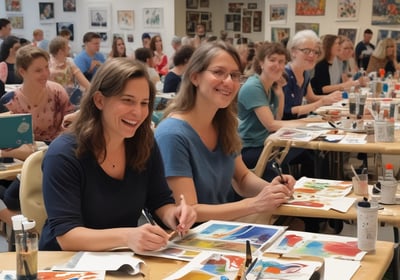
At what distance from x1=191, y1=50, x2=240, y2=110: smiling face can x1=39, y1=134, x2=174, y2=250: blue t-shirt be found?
0.48m

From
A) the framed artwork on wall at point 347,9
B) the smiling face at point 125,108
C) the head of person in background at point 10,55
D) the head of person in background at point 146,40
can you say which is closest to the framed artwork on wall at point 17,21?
the head of person in background at point 146,40

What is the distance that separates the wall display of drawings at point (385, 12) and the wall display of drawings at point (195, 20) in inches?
166

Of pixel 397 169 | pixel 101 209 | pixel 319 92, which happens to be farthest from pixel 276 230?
pixel 319 92

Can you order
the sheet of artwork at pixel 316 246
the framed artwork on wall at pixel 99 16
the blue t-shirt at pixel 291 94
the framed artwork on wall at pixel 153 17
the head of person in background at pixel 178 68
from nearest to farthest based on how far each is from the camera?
the sheet of artwork at pixel 316 246 < the blue t-shirt at pixel 291 94 < the head of person in background at pixel 178 68 < the framed artwork on wall at pixel 153 17 < the framed artwork on wall at pixel 99 16

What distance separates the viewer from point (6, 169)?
12.1 feet

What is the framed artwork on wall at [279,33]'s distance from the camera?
1193 centimetres

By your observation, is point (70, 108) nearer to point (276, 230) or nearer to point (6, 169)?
point (6, 169)

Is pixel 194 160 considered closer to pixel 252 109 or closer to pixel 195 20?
pixel 252 109

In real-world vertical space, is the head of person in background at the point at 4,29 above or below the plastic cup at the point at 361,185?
above

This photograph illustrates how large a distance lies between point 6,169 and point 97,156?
1678 mm

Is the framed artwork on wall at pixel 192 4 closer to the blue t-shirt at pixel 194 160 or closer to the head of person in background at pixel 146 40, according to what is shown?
the head of person in background at pixel 146 40

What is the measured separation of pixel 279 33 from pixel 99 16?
4675 millimetres

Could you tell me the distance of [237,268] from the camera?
184 centimetres

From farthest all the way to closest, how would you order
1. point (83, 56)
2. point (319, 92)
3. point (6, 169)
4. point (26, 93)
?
point (83, 56), point (319, 92), point (26, 93), point (6, 169)
